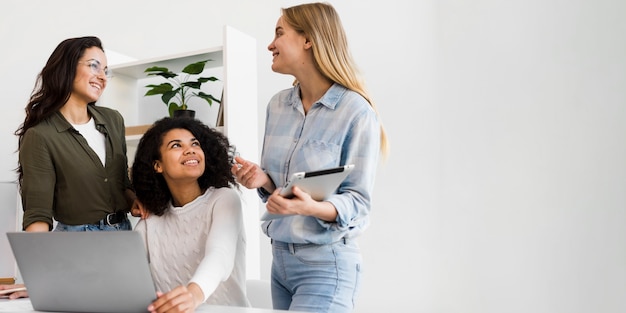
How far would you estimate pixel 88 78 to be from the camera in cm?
200

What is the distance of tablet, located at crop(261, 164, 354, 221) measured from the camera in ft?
4.33

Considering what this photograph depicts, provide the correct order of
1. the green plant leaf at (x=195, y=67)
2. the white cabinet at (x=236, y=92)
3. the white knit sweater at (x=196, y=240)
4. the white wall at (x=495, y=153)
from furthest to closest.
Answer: the green plant leaf at (x=195, y=67), the white cabinet at (x=236, y=92), the white wall at (x=495, y=153), the white knit sweater at (x=196, y=240)

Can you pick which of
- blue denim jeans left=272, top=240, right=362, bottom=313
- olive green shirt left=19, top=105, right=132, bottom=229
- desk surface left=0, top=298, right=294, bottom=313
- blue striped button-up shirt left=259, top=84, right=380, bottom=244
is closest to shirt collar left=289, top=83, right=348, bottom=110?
blue striped button-up shirt left=259, top=84, right=380, bottom=244

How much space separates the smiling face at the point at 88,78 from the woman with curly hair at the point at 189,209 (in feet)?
0.80

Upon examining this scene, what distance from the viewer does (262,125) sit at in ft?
11.1

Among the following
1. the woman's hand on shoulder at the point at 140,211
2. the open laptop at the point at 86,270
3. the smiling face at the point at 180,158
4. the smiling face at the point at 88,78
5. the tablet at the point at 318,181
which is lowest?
the open laptop at the point at 86,270

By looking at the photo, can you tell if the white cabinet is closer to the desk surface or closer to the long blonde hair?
the long blonde hair

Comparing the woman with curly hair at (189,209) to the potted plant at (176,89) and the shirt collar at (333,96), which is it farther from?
the potted plant at (176,89)

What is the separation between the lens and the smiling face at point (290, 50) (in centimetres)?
172

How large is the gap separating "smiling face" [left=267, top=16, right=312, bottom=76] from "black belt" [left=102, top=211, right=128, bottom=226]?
0.72 metres

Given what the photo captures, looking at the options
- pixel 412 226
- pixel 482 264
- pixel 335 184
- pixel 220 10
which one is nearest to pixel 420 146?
pixel 412 226

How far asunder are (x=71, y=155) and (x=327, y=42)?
0.87 metres

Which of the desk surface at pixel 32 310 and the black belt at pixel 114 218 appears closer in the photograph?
the desk surface at pixel 32 310

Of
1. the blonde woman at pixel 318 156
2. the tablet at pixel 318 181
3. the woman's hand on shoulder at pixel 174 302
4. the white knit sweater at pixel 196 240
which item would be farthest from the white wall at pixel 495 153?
the woman's hand on shoulder at pixel 174 302
